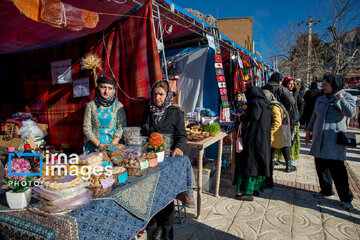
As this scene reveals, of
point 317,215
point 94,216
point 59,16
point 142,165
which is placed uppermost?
point 59,16

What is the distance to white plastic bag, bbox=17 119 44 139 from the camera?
4051 millimetres

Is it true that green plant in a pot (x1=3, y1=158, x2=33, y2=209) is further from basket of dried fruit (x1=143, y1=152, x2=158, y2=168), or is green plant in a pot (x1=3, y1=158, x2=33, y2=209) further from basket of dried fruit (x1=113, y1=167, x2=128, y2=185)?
basket of dried fruit (x1=143, y1=152, x2=158, y2=168)

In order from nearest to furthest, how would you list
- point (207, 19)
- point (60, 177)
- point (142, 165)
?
1. point (60, 177)
2. point (142, 165)
3. point (207, 19)

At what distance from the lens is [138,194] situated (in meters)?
1.43

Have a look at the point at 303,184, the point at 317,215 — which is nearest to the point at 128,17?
the point at 317,215

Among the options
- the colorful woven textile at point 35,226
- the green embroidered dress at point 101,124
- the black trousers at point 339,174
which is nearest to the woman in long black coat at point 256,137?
the black trousers at point 339,174

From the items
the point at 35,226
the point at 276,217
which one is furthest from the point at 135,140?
the point at 276,217

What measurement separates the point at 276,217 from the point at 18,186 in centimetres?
308

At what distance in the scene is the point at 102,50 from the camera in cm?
343

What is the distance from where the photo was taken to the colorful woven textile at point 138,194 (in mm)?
1300

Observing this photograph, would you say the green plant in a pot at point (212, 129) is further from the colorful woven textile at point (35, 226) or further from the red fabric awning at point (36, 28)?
the colorful woven textile at point (35, 226)

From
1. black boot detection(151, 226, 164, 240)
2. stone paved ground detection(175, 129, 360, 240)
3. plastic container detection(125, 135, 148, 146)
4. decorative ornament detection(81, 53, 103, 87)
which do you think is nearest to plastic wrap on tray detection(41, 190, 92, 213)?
plastic container detection(125, 135, 148, 146)

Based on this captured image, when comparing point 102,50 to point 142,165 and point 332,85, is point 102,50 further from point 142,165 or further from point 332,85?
point 332,85

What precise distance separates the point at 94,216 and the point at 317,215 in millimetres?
3229
